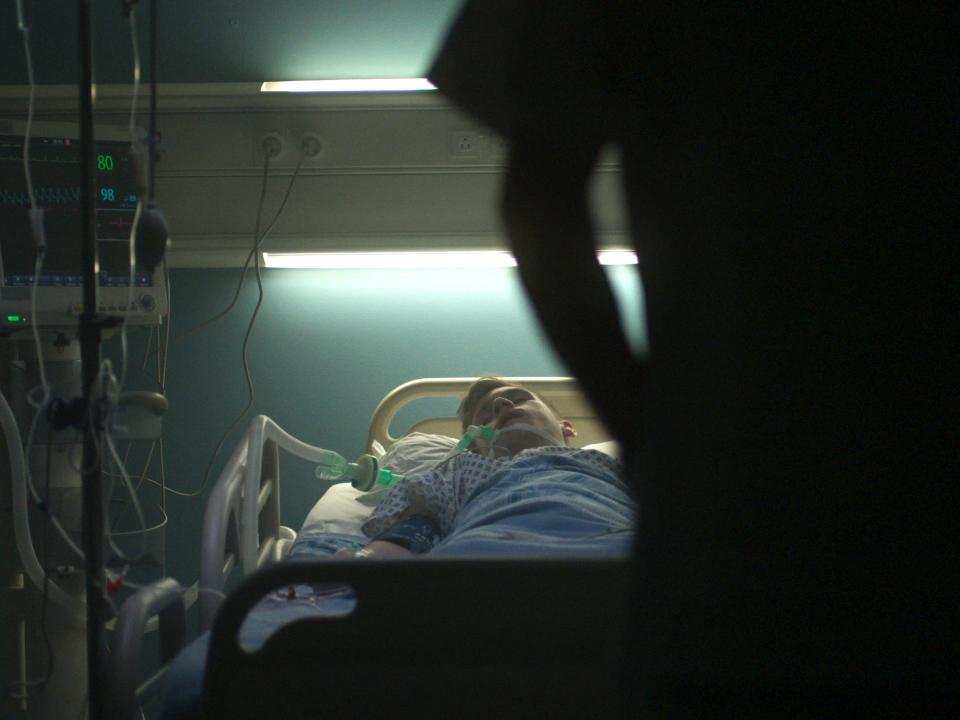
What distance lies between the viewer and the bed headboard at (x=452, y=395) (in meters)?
2.79

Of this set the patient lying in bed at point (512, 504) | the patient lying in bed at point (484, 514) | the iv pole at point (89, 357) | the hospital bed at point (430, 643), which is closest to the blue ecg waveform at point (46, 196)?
the patient lying in bed at point (484, 514)

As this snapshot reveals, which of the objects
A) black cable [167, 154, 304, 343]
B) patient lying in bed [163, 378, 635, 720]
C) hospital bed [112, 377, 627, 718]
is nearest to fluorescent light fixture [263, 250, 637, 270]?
black cable [167, 154, 304, 343]

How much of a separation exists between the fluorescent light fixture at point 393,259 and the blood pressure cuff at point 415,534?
1.15 meters

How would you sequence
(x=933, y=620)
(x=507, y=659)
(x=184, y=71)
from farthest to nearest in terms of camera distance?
1. (x=184, y=71)
2. (x=507, y=659)
3. (x=933, y=620)

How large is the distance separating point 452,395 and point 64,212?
1.16 metres

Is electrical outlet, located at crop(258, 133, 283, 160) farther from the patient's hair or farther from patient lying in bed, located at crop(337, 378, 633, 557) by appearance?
patient lying in bed, located at crop(337, 378, 633, 557)

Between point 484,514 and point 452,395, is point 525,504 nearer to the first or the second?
point 484,514

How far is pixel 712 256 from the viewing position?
0.76 meters

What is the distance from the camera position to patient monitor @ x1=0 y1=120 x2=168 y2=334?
7.47 feet

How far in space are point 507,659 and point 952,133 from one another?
0.67 metres

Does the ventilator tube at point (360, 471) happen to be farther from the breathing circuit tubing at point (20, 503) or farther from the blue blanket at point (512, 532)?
the breathing circuit tubing at point (20, 503)

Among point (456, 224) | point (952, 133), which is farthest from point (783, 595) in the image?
point (456, 224)

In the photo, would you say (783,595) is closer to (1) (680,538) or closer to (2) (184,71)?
(1) (680,538)

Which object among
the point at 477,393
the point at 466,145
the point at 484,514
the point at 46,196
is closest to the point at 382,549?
the point at 484,514
